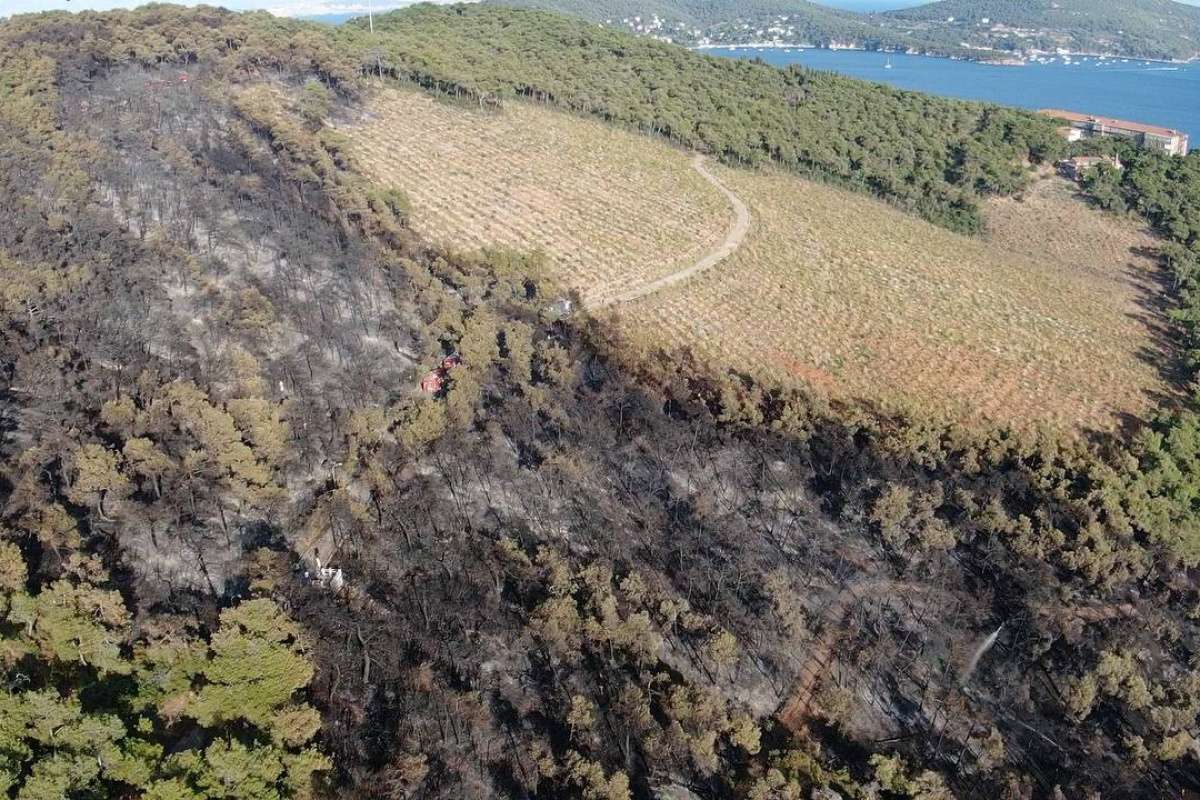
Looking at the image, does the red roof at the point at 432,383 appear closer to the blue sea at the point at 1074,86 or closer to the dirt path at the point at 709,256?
the dirt path at the point at 709,256

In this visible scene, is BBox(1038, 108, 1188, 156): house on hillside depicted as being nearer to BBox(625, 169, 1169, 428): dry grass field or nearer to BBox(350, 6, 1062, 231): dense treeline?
BBox(350, 6, 1062, 231): dense treeline

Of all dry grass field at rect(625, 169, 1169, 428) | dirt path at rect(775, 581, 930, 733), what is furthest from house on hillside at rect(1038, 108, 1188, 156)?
dirt path at rect(775, 581, 930, 733)

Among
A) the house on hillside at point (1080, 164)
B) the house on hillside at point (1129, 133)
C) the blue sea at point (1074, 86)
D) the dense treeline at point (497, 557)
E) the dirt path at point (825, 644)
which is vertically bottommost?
the dirt path at point (825, 644)

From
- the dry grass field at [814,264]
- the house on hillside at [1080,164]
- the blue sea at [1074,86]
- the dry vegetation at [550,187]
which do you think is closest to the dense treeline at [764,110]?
the house on hillside at [1080,164]

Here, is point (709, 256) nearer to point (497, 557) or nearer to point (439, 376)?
point (439, 376)

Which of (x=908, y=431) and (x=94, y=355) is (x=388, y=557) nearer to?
(x=94, y=355)

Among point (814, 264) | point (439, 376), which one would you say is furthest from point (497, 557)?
point (814, 264)
